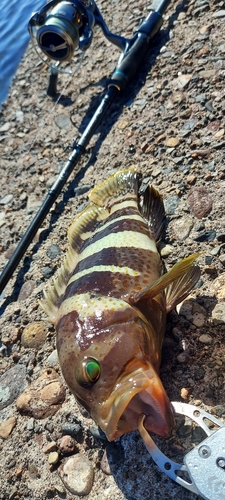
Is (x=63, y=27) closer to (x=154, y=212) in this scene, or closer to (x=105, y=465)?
(x=154, y=212)

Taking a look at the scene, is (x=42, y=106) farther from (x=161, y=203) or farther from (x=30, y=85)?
(x=161, y=203)

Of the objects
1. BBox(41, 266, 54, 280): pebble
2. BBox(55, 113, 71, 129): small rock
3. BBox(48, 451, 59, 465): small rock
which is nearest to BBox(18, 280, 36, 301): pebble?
BBox(41, 266, 54, 280): pebble

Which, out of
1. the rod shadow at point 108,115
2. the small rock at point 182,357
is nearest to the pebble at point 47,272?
the rod shadow at point 108,115

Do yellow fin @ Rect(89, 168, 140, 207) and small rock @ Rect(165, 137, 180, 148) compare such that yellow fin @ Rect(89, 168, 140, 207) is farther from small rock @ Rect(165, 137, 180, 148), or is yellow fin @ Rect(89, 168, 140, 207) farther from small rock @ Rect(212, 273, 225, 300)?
small rock @ Rect(212, 273, 225, 300)

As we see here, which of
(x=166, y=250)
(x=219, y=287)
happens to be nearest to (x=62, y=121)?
(x=166, y=250)

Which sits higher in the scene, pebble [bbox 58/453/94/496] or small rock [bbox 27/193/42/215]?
small rock [bbox 27/193/42/215]

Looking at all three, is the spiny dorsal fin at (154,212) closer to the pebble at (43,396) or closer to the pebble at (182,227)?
the pebble at (182,227)
